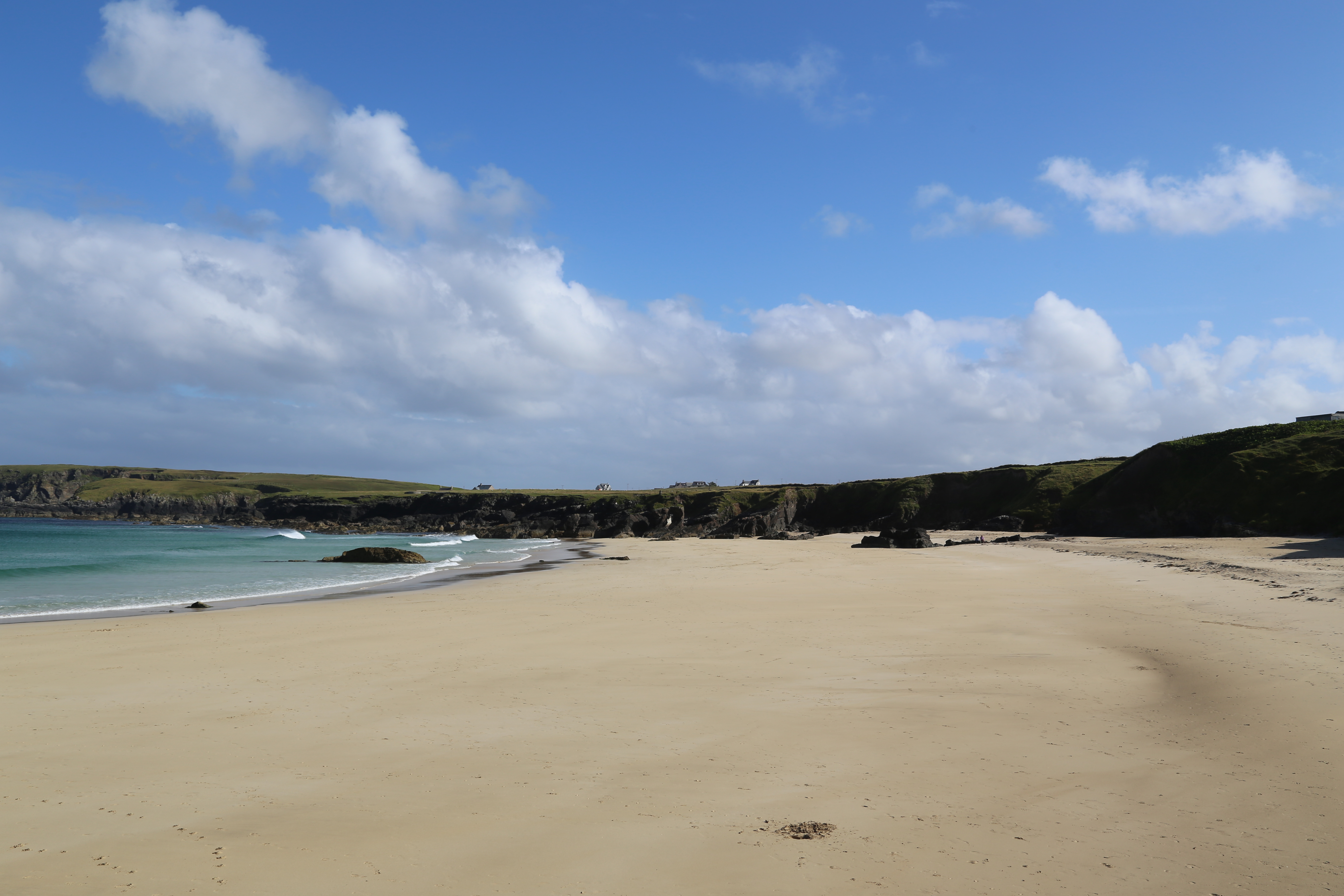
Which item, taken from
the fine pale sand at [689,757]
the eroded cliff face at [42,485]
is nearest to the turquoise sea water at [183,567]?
the fine pale sand at [689,757]

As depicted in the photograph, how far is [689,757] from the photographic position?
6.79m

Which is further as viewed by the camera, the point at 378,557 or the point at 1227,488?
the point at 1227,488

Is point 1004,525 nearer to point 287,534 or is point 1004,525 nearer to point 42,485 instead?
point 287,534

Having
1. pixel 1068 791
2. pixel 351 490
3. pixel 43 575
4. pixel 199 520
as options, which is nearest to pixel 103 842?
pixel 1068 791

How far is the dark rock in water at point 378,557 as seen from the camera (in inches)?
1510

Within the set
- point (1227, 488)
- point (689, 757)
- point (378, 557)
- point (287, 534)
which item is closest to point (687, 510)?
point (287, 534)

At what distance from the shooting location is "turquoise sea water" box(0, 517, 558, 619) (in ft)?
75.9

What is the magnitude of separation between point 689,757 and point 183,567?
3782 cm

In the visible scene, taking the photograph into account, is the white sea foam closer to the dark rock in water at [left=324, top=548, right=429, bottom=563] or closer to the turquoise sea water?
the turquoise sea water

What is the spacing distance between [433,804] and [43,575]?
113 ft

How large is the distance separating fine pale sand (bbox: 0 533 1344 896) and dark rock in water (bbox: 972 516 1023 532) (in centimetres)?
3970

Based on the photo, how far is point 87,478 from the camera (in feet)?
533

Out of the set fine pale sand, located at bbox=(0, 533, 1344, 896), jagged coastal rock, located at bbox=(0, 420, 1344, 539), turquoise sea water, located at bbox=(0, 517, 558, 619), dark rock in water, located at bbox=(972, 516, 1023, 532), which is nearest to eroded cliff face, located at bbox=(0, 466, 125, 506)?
jagged coastal rock, located at bbox=(0, 420, 1344, 539)

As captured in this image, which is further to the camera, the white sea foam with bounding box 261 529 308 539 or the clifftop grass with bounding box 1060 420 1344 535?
the white sea foam with bounding box 261 529 308 539
